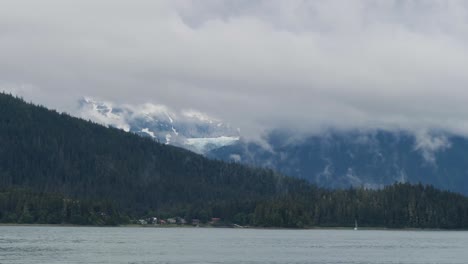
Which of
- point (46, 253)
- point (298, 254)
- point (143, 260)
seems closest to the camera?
point (143, 260)

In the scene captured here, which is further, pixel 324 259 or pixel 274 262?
pixel 324 259

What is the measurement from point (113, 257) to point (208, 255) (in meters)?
21.5

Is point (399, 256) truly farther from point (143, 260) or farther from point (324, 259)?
point (143, 260)

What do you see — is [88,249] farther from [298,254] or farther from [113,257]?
[298,254]

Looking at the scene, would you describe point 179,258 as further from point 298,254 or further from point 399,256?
point 399,256

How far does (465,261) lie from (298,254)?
113 feet

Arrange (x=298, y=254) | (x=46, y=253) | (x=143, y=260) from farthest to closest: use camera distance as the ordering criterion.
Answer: (x=298, y=254) → (x=46, y=253) → (x=143, y=260)

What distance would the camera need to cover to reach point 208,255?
189 metres

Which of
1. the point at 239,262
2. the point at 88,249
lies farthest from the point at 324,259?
the point at 88,249

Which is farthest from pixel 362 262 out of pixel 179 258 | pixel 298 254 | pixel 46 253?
pixel 46 253

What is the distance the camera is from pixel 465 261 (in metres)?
186

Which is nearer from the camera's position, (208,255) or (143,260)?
(143,260)

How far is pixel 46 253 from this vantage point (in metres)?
184

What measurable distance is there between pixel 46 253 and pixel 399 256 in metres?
73.6
